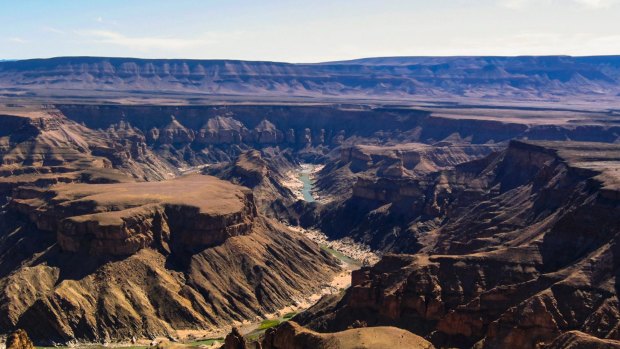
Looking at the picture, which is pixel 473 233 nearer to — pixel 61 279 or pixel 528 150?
pixel 528 150

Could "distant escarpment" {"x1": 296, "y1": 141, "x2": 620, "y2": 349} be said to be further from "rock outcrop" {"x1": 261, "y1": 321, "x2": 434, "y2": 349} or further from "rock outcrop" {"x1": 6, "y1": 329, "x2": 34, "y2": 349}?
"rock outcrop" {"x1": 6, "y1": 329, "x2": 34, "y2": 349}

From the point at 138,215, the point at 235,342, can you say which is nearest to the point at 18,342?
the point at 235,342

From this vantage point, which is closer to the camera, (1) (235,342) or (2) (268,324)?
(1) (235,342)

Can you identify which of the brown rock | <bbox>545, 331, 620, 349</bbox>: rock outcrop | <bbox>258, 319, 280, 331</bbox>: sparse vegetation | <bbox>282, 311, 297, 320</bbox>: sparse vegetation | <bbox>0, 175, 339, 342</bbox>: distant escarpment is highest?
<bbox>545, 331, 620, 349</bbox>: rock outcrop

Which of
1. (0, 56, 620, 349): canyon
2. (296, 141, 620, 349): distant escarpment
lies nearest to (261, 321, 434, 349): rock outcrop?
(0, 56, 620, 349): canyon

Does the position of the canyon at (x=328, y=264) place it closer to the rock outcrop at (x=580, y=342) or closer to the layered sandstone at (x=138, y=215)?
the rock outcrop at (x=580, y=342)

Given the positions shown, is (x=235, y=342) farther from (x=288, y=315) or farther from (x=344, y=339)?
(x=288, y=315)
